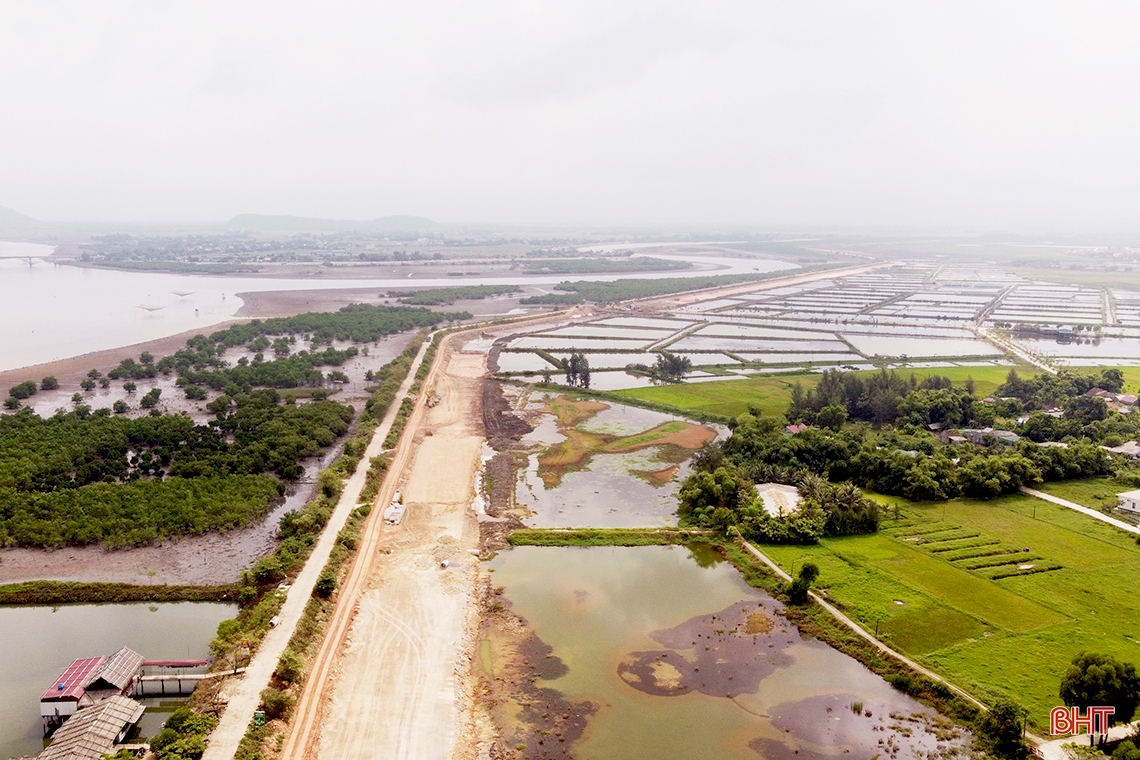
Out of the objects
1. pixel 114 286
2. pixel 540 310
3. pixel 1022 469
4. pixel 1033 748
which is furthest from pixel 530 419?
pixel 114 286

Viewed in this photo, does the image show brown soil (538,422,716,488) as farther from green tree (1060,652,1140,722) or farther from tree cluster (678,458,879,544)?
green tree (1060,652,1140,722)

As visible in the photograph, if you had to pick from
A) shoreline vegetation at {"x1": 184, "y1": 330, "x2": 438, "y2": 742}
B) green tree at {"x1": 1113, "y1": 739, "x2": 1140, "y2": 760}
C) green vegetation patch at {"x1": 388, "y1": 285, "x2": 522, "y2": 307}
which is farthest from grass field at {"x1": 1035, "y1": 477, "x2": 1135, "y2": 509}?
green vegetation patch at {"x1": 388, "y1": 285, "x2": 522, "y2": 307}

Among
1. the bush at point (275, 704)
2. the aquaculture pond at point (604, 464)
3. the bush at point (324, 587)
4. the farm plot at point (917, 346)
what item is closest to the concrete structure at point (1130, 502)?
the aquaculture pond at point (604, 464)

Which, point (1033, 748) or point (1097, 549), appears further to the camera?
point (1097, 549)

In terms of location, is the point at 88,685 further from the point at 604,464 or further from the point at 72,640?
the point at 604,464

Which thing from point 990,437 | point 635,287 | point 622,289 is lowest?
point 990,437

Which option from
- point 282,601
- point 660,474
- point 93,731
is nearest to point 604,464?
point 660,474

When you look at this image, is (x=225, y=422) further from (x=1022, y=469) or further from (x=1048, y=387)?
(x=1048, y=387)

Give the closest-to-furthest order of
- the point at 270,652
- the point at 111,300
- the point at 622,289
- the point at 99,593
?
1. the point at 270,652
2. the point at 99,593
3. the point at 111,300
4. the point at 622,289
